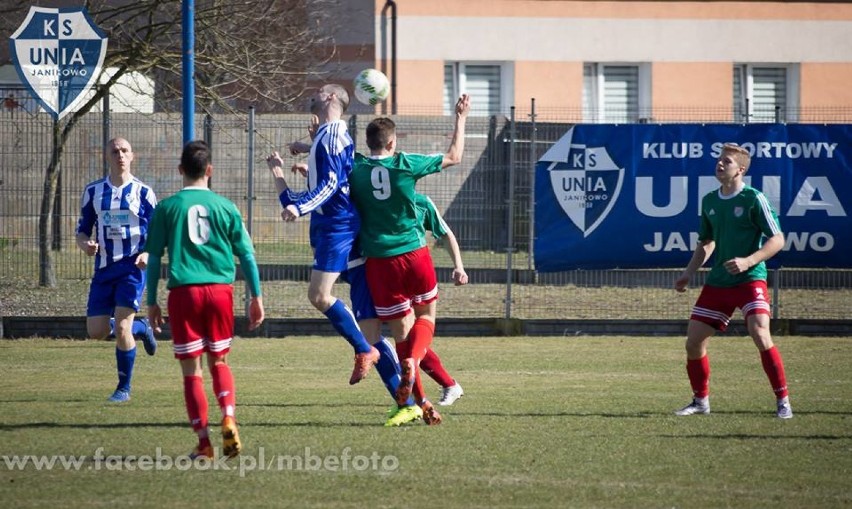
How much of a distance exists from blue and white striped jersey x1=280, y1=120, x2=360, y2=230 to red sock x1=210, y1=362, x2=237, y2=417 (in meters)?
1.79

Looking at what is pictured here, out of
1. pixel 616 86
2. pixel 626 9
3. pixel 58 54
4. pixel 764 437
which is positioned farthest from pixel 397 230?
Answer: pixel 616 86

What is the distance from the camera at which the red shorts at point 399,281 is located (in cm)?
863

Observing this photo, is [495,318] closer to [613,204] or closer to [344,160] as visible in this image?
[613,204]

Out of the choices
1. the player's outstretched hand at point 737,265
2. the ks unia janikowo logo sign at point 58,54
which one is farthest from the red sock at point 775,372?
the ks unia janikowo logo sign at point 58,54

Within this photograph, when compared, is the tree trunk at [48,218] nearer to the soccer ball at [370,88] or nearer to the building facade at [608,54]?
the soccer ball at [370,88]

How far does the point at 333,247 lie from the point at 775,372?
140 inches

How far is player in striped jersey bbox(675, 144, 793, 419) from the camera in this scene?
9055 mm

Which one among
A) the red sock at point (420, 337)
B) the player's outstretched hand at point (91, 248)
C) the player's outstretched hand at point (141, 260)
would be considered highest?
the player's outstretched hand at point (91, 248)

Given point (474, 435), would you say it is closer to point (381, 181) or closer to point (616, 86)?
point (381, 181)

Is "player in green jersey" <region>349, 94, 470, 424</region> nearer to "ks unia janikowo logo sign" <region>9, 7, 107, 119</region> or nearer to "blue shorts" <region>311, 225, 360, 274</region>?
"blue shorts" <region>311, 225, 360, 274</region>

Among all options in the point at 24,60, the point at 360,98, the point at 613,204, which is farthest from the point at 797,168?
the point at 24,60

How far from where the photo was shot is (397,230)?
8.63 metres

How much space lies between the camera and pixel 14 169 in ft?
49.9

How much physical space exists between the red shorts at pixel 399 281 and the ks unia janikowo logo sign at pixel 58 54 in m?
8.48
